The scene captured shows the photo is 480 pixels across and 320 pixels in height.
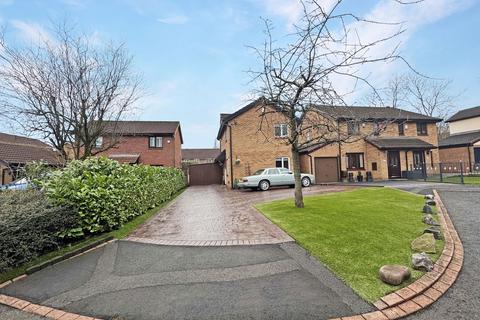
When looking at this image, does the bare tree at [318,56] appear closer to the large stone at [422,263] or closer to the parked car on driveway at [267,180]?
the large stone at [422,263]

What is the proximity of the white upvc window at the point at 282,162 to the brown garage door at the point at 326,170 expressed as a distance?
2302 mm

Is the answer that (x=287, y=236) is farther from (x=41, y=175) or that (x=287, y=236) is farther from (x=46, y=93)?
(x=46, y=93)

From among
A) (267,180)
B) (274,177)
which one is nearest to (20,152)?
(267,180)

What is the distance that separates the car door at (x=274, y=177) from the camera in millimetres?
18438

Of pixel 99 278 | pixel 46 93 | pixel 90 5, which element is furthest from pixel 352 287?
pixel 46 93

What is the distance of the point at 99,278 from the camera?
14.4 feet

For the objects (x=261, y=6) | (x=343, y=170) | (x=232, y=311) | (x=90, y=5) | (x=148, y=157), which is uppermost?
(x=90, y=5)

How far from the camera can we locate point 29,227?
16.5 ft

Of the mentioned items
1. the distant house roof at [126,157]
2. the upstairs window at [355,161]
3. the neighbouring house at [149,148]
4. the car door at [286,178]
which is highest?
the neighbouring house at [149,148]

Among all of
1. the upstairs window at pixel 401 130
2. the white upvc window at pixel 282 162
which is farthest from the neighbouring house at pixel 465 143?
the white upvc window at pixel 282 162

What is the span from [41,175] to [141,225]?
325 cm

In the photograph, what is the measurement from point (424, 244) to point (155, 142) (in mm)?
25569

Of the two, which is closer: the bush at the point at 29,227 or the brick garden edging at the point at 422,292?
the brick garden edging at the point at 422,292

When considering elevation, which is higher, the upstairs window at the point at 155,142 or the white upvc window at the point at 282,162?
A: the upstairs window at the point at 155,142
